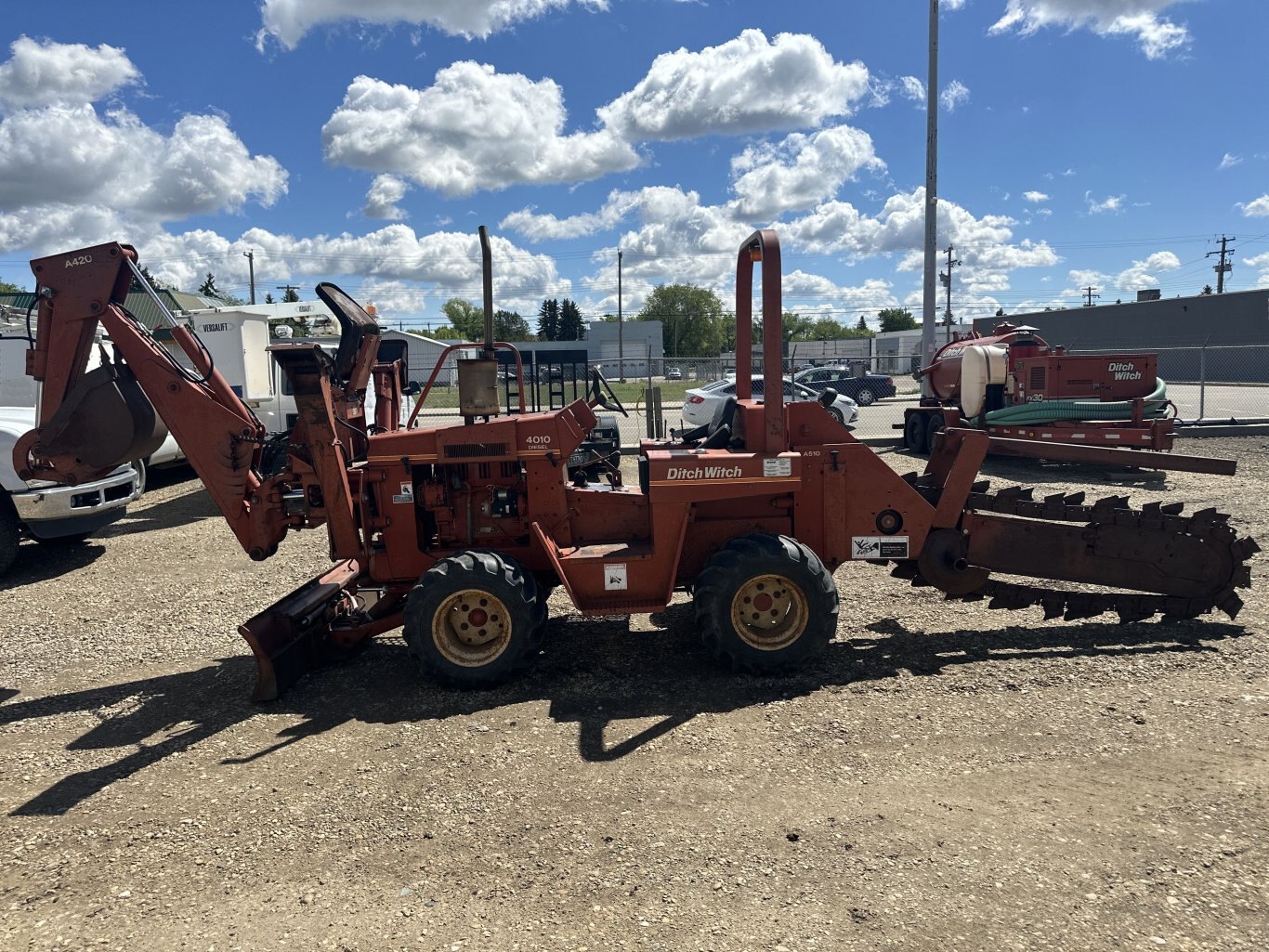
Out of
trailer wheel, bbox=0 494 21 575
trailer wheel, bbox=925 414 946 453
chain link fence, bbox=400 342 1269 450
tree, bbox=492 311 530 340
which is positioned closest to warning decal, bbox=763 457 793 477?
chain link fence, bbox=400 342 1269 450

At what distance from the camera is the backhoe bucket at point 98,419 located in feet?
16.6

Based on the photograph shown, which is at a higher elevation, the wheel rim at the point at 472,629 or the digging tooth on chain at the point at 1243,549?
the digging tooth on chain at the point at 1243,549

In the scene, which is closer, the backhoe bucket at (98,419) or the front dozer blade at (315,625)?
the front dozer blade at (315,625)

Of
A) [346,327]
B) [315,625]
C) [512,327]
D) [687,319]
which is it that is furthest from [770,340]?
[687,319]

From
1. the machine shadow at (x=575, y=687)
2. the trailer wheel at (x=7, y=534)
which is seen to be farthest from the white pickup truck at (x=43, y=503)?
the machine shadow at (x=575, y=687)

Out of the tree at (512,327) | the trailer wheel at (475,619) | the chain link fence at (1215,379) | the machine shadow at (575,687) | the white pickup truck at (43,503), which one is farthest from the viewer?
the tree at (512,327)

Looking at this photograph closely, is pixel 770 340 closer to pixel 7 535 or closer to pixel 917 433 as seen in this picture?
pixel 7 535

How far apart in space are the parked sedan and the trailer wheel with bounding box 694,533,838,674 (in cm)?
2163

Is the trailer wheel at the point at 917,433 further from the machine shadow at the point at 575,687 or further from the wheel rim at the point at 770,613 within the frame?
the wheel rim at the point at 770,613

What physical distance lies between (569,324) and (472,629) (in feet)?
263

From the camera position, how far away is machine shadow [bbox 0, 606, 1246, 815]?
4.44 meters

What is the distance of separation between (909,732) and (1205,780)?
49.9 inches

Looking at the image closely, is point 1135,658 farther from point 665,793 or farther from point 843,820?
point 665,793

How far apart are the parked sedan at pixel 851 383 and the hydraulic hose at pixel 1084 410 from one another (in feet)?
39.8
